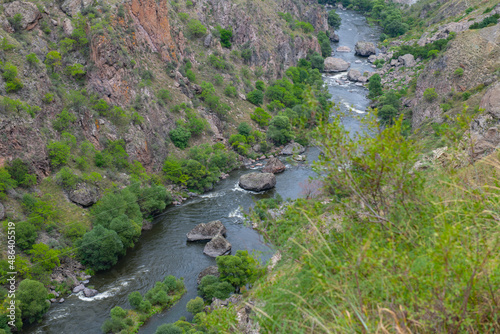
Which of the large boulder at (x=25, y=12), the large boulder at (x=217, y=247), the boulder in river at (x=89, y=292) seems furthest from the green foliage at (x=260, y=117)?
the boulder in river at (x=89, y=292)

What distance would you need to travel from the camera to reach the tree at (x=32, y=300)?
29.3 meters

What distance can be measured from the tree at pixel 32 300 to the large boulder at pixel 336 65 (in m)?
85.1

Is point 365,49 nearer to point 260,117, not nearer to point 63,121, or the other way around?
point 260,117

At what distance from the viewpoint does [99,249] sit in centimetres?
3619

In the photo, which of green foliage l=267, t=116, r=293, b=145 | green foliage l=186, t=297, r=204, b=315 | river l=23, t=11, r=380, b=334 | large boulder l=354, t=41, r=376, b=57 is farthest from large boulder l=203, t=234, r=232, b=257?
large boulder l=354, t=41, r=376, b=57

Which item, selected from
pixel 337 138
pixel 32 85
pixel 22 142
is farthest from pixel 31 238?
pixel 337 138

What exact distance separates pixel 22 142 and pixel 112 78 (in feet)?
55.1

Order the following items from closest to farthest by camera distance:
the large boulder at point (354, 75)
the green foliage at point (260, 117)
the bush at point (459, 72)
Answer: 1. the bush at point (459, 72)
2. the green foliage at point (260, 117)
3. the large boulder at point (354, 75)

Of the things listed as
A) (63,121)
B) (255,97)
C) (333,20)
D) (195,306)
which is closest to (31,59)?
(63,121)

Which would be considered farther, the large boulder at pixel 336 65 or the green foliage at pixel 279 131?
the large boulder at pixel 336 65

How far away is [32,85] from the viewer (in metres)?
44.3

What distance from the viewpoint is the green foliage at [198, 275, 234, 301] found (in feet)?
103

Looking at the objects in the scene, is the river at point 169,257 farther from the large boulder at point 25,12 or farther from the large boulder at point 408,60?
the large boulder at point 408,60

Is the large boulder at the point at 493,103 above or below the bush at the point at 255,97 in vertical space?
above
